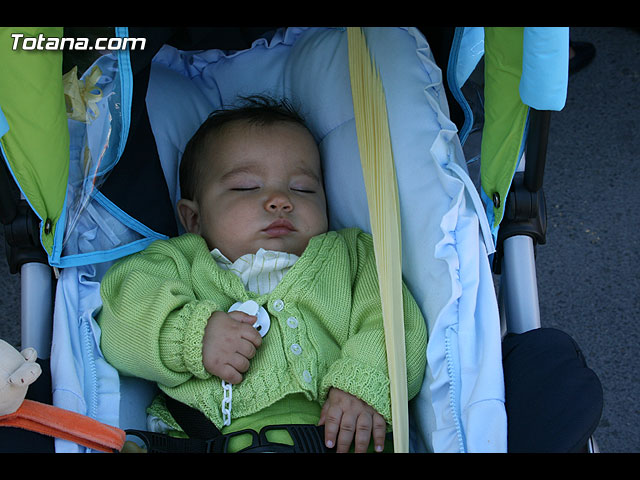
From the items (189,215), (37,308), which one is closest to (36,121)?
(37,308)

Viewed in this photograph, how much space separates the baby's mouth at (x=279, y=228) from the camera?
1374mm

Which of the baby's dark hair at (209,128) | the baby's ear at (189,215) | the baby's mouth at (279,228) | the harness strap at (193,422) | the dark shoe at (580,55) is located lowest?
the harness strap at (193,422)

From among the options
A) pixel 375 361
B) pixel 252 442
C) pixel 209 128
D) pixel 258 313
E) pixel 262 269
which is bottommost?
pixel 252 442

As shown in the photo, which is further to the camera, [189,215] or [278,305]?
[189,215]

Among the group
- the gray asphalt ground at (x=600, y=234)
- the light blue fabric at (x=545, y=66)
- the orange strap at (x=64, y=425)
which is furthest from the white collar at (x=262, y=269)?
the gray asphalt ground at (x=600, y=234)

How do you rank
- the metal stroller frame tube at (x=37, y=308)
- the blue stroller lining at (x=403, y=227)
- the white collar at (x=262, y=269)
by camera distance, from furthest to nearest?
1. the white collar at (x=262, y=269)
2. the metal stroller frame tube at (x=37, y=308)
3. the blue stroller lining at (x=403, y=227)

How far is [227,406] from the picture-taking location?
1196mm

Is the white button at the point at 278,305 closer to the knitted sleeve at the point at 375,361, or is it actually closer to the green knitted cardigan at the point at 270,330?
the green knitted cardigan at the point at 270,330

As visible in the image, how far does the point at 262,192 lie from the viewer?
4.62ft

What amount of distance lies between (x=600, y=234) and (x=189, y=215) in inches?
48.0

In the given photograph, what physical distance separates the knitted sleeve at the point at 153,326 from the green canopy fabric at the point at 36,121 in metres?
0.15

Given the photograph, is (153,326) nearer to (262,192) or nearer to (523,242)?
(262,192)

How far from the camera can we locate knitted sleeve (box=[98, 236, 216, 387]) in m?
1.17

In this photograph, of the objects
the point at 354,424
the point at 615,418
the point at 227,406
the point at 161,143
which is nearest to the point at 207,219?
the point at 161,143
